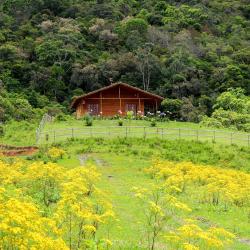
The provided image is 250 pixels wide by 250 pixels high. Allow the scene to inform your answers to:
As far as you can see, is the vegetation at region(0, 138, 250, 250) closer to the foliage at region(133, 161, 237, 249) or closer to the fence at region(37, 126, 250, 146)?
the foliage at region(133, 161, 237, 249)

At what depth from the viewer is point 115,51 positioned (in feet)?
254

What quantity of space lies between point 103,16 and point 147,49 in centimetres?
1856

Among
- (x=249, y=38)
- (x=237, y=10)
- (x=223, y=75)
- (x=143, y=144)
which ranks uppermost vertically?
(x=237, y=10)

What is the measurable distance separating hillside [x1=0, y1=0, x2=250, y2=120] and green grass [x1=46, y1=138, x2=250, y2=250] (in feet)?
71.1

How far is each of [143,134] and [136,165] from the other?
27.6 feet

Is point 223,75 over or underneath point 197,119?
over

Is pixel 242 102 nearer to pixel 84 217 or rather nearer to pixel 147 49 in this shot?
pixel 147 49

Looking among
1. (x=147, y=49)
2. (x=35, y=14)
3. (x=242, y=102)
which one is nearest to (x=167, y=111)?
(x=242, y=102)

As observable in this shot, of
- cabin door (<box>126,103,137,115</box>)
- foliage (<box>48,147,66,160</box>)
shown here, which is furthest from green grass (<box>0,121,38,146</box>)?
cabin door (<box>126,103,137,115</box>)

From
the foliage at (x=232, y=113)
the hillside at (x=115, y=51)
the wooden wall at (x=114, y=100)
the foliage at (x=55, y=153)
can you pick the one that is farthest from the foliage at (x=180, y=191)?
the hillside at (x=115, y=51)

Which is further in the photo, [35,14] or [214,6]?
[214,6]

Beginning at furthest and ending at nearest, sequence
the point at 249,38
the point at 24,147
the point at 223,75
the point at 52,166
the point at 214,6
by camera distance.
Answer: the point at 214,6
the point at 249,38
the point at 223,75
the point at 24,147
the point at 52,166

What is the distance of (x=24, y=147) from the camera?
30.7 metres

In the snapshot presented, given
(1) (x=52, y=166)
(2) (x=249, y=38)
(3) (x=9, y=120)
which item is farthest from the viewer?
(2) (x=249, y=38)
